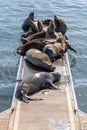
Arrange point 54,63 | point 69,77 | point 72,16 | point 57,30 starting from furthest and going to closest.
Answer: point 72,16
point 57,30
point 54,63
point 69,77

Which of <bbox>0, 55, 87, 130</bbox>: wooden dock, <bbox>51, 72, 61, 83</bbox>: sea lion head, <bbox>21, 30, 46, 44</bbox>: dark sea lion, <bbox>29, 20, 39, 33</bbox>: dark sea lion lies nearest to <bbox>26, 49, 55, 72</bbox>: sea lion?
<bbox>51, 72, 61, 83</bbox>: sea lion head

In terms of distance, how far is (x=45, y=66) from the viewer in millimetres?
12516

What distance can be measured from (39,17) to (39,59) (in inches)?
410

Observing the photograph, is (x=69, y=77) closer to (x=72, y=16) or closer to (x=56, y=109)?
(x=56, y=109)

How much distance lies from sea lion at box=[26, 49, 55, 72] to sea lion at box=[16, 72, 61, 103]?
1.97 feet

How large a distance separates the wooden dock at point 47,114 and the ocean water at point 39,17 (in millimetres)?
1765

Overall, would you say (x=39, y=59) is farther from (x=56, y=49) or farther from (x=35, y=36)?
(x=35, y=36)

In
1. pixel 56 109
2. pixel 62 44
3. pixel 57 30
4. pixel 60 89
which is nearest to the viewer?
pixel 56 109

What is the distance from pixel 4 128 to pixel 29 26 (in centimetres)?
871

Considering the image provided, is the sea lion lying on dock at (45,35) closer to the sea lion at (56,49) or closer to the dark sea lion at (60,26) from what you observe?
the sea lion at (56,49)

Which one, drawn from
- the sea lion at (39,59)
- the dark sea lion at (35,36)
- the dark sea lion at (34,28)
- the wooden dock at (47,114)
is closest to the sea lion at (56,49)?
the sea lion at (39,59)

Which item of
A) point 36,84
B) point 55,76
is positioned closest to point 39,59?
point 55,76

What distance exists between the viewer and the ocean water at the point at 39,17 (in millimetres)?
13742

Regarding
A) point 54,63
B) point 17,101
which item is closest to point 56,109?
point 17,101
